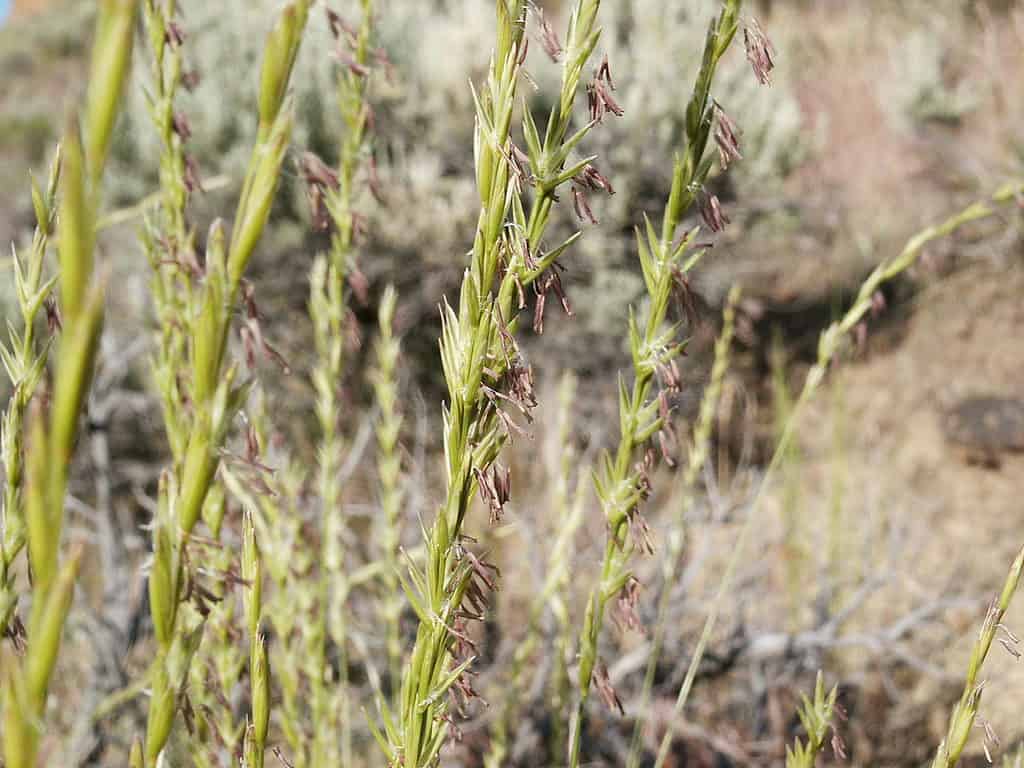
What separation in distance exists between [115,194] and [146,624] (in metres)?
2.61

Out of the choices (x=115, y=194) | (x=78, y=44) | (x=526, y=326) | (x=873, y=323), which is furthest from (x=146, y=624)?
(x=78, y=44)

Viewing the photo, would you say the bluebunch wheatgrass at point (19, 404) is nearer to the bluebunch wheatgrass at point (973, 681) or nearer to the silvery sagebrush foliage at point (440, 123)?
the bluebunch wheatgrass at point (973, 681)

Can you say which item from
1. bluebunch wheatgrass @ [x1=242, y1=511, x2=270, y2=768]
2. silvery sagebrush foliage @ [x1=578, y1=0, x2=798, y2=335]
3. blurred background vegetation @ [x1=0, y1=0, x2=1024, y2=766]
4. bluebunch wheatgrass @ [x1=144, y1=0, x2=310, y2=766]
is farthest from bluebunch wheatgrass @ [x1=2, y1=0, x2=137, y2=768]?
silvery sagebrush foliage @ [x1=578, y1=0, x2=798, y2=335]

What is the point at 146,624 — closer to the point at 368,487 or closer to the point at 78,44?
the point at 368,487

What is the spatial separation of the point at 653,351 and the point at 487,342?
0.77 ft

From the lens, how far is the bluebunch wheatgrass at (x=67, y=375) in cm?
36

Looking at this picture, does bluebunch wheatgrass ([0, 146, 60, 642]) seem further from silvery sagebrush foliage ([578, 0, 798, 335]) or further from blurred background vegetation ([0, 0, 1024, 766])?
silvery sagebrush foliage ([578, 0, 798, 335])

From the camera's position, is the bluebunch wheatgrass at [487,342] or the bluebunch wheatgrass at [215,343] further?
the bluebunch wheatgrass at [487,342]

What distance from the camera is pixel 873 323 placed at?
446cm

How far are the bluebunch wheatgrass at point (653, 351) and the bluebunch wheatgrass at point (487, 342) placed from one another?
0.12 metres

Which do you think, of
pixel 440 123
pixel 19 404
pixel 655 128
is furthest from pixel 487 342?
pixel 655 128

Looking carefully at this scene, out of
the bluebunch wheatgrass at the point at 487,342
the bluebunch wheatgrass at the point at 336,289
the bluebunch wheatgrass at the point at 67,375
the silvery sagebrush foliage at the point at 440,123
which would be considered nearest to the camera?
the bluebunch wheatgrass at the point at 67,375

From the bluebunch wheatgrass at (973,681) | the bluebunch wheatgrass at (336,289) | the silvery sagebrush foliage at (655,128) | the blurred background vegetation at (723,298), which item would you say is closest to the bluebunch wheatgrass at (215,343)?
the bluebunch wheatgrass at (336,289)

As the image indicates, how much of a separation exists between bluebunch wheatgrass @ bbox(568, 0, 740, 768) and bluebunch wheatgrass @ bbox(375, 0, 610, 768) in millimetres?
121
